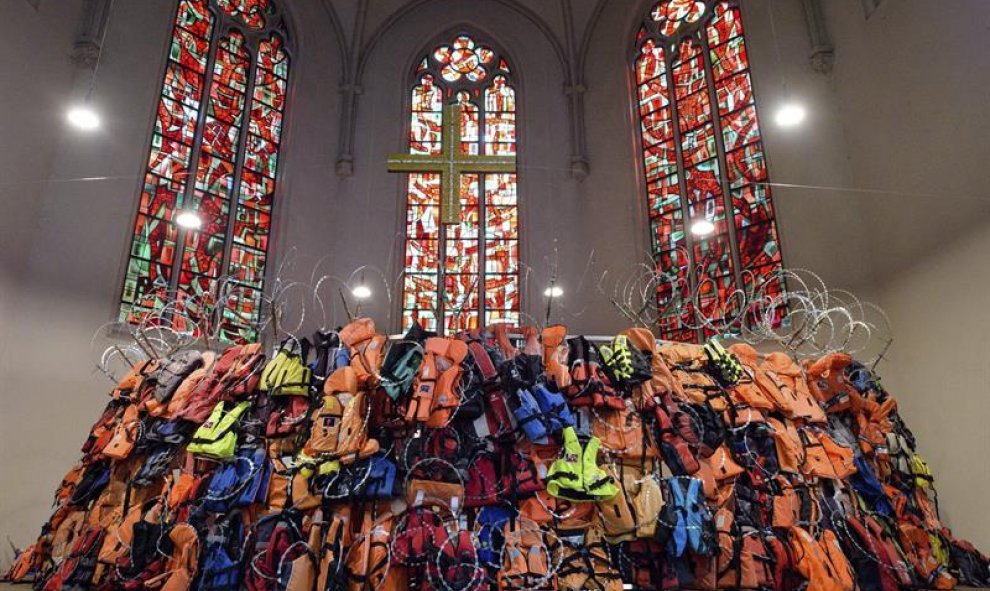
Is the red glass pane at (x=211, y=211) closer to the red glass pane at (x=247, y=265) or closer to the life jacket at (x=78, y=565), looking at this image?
the red glass pane at (x=247, y=265)

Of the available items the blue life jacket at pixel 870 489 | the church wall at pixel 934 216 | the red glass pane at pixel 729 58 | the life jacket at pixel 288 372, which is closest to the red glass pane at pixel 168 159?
the life jacket at pixel 288 372

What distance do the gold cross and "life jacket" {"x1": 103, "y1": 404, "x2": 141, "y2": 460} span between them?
13.7ft

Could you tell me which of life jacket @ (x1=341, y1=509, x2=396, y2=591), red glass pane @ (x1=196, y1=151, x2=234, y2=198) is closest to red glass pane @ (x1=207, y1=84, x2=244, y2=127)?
red glass pane @ (x1=196, y1=151, x2=234, y2=198)

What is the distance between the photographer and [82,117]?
8266 mm

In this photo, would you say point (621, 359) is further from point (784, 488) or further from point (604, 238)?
point (604, 238)

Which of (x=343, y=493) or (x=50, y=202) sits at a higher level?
(x=50, y=202)

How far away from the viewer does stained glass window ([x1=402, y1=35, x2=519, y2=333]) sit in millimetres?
11117

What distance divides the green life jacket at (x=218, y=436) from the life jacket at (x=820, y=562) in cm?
Answer: 424

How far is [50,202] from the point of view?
7926mm

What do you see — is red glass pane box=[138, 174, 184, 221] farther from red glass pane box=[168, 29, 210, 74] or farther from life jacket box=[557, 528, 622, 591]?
life jacket box=[557, 528, 622, 591]

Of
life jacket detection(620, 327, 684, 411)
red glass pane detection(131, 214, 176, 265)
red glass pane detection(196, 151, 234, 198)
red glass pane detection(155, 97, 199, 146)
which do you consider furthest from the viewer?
red glass pane detection(196, 151, 234, 198)

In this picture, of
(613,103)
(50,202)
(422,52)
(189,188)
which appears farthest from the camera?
(422,52)

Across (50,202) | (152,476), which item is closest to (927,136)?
(152,476)

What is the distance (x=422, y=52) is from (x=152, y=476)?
9.99 m
